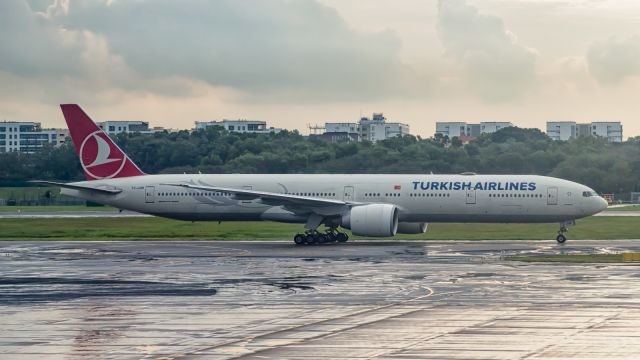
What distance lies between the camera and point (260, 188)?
58.6m

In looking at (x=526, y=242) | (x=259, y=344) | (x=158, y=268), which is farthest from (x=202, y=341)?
(x=526, y=242)

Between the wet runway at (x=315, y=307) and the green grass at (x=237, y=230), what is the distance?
13630 mm

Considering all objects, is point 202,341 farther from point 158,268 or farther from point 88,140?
point 88,140

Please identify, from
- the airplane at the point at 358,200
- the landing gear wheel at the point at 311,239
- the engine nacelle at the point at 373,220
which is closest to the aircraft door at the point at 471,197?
the airplane at the point at 358,200

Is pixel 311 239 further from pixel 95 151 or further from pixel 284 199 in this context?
pixel 95 151

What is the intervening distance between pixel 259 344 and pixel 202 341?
1.30m

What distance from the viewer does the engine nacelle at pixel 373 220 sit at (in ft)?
174

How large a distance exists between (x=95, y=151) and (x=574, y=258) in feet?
97.7

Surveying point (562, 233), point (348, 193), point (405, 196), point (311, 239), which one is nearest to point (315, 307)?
point (311, 239)

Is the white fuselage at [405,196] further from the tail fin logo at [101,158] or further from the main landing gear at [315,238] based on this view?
the tail fin logo at [101,158]

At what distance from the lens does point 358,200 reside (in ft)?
188

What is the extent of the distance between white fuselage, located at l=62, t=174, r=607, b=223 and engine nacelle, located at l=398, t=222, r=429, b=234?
0.84m

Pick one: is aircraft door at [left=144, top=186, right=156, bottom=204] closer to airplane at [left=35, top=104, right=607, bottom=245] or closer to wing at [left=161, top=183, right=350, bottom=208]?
airplane at [left=35, top=104, right=607, bottom=245]

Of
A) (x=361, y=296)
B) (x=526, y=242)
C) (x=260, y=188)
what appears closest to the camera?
(x=361, y=296)
